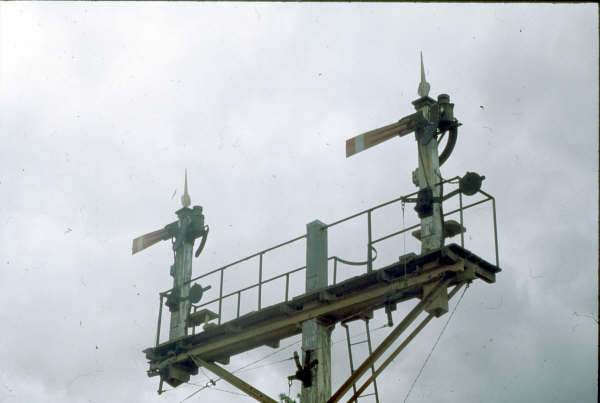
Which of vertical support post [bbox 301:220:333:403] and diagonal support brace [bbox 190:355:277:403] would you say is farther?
diagonal support brace [bbox 190:355:277:403]

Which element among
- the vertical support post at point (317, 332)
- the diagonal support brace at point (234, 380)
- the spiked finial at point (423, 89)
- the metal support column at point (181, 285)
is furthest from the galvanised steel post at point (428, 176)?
the metal support column at point (181, 285)

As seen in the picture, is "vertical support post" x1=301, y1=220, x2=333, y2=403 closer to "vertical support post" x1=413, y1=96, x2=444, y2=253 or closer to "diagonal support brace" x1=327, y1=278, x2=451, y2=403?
"diagonal support brace" x1=327, y1=278, x2=451, y2=403

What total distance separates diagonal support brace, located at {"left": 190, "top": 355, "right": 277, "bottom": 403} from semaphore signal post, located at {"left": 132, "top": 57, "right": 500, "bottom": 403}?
2 centimetres

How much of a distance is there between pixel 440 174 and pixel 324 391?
495 centimetres

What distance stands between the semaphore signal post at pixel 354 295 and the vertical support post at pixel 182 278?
0.04m

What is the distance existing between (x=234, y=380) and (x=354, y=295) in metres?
3.76

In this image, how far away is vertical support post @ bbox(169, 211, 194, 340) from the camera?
19278mm

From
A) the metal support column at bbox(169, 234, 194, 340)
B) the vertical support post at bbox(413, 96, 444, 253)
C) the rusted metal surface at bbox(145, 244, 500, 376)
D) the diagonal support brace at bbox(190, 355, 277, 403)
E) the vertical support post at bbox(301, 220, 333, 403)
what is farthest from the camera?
the metal support column at bbox(169, 234, 194, 340)

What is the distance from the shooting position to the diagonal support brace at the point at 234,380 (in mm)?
16469

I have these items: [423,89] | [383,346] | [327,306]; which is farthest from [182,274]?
[423,89]

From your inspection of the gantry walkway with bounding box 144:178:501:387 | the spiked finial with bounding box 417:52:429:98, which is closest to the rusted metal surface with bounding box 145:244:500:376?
the gantry walkway with bounding box 144:178:501:387

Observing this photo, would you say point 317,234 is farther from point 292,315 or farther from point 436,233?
point 436,233

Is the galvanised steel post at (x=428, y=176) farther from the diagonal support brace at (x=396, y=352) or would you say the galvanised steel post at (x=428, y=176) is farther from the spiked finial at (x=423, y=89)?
the diagonal support brace at (x=396, y=352)

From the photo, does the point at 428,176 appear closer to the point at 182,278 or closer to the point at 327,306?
the point at 327,306
